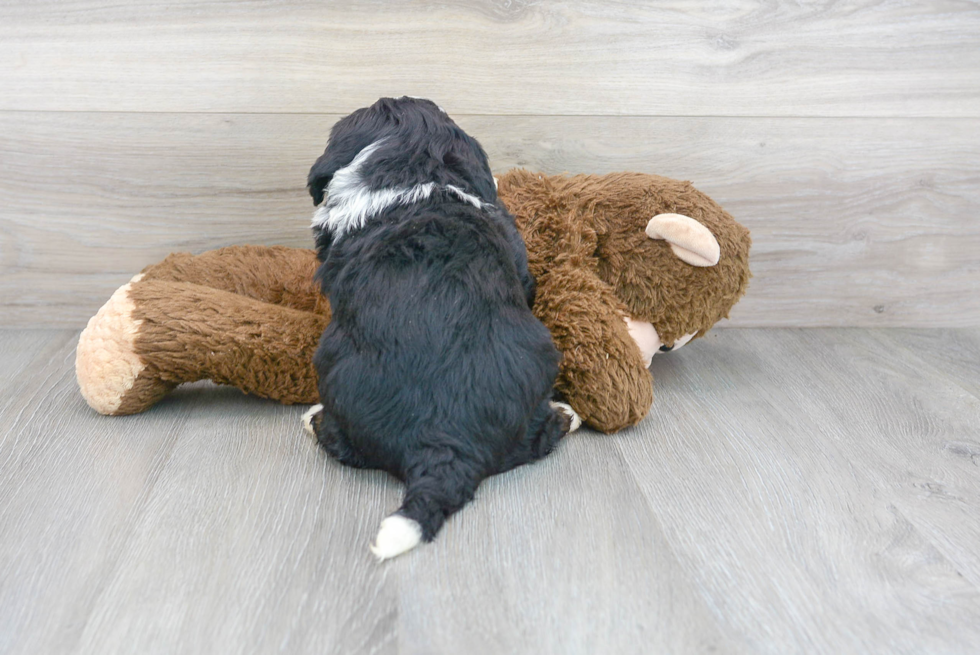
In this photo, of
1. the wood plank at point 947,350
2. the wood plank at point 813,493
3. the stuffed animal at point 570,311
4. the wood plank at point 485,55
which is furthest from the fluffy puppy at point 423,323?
the wood plank at point 947,350

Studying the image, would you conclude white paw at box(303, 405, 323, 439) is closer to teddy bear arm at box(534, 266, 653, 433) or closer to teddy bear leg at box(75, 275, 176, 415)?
teddy bear leg at box(75, 275, 176, 415)

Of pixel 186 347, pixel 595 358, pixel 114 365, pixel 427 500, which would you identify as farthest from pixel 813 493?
pixel 114 365

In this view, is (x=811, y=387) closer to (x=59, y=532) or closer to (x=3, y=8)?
(x=59, y=532)

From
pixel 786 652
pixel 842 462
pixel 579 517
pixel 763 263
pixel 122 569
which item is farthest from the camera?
pixel 763 263

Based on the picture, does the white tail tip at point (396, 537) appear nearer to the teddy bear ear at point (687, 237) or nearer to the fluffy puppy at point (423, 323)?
the fluffy puppy at point (423, 323)

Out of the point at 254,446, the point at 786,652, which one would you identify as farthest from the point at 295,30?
the point at 786,652

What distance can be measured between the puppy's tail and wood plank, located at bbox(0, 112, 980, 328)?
3.03 ft

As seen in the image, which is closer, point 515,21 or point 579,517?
point 579,517

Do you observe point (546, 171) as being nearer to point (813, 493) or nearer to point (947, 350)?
point (813, 493)

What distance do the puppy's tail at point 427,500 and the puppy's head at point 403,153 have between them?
48cm

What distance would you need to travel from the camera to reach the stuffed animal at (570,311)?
1.48 metres

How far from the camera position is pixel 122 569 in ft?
3.55

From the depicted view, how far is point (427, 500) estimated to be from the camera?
114 centimetres

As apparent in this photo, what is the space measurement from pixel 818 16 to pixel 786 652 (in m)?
1.51
